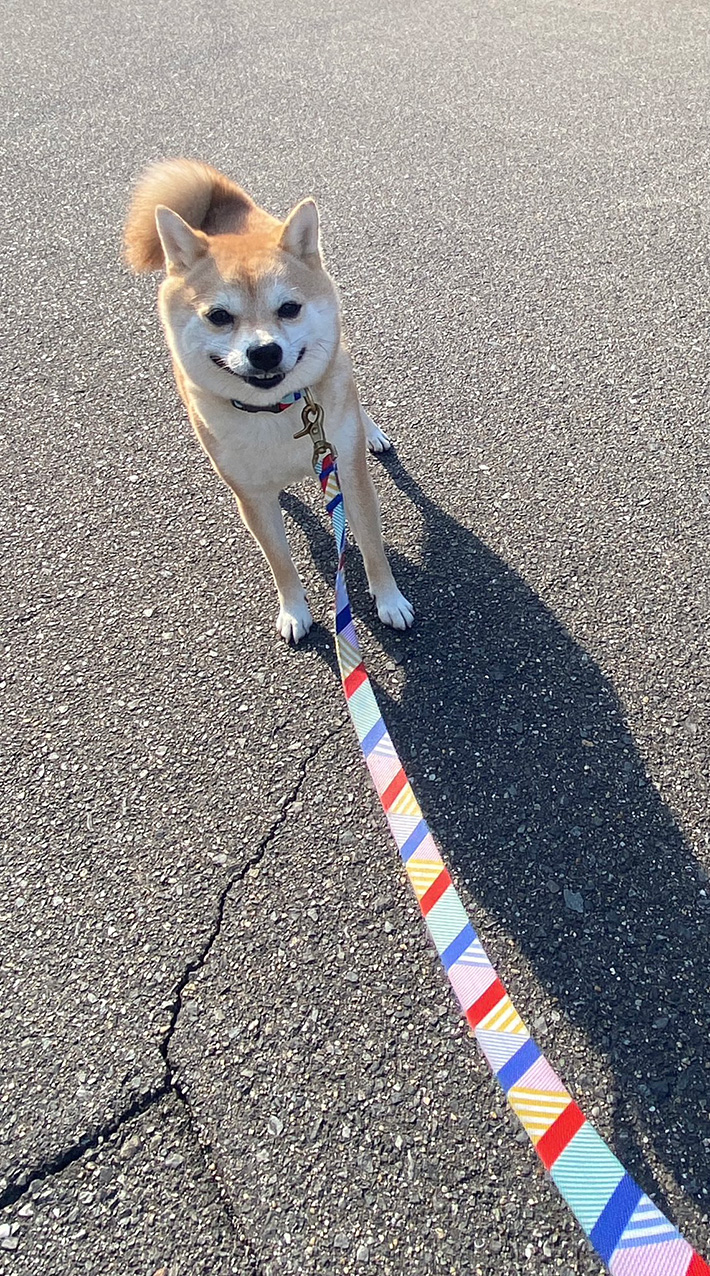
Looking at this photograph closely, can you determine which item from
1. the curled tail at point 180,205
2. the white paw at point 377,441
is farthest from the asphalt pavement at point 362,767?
the curled tail at point 180,205

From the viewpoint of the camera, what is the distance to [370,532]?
2.55 m

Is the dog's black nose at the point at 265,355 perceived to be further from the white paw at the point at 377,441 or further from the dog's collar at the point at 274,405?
the white paw at the point at 377,441

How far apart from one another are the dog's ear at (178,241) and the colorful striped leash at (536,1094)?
140 centimetres

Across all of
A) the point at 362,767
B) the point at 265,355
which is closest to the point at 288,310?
the point at 265,355

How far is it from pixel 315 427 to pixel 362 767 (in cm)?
97

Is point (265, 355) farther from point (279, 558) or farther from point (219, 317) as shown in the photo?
point (279, 558)

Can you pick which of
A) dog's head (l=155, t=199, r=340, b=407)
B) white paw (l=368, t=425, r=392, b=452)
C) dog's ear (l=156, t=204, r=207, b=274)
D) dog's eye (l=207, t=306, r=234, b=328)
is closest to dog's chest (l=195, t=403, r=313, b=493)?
dog's head (l=155, t=199, r=340, b=407)

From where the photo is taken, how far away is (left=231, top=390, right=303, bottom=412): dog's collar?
6.92ft

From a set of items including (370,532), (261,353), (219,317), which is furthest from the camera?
(370,532)

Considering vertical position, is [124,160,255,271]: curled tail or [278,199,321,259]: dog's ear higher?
[278,199,321,259]: dog's ear

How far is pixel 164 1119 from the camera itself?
175 cm

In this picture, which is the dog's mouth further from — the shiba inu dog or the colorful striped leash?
the colorful striped leash

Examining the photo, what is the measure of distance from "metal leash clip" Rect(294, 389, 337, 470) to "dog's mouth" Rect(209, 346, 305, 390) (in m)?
0.11

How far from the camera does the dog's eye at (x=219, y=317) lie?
201 centimetres
